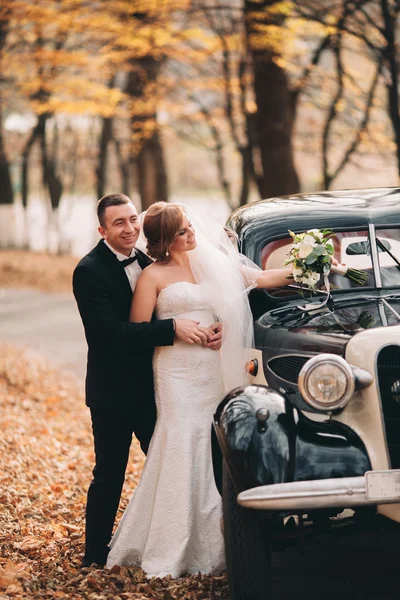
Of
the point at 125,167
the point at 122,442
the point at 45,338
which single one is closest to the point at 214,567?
the point at 122,442

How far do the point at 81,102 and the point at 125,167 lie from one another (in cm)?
1451

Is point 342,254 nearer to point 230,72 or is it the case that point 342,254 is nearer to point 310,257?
point 310,257

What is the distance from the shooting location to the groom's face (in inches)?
197

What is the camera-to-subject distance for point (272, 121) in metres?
12.7

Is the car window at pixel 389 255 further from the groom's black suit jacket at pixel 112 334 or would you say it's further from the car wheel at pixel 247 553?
the car wheel at pixel 247 553

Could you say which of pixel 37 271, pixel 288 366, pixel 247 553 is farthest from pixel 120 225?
pixel 37 271

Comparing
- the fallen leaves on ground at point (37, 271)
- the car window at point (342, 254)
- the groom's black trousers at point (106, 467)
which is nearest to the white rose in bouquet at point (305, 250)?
the car window at point (342, 254)

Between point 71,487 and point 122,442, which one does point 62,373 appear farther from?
point 122,442

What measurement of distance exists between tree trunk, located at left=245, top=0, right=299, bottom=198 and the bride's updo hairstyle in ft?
25.4

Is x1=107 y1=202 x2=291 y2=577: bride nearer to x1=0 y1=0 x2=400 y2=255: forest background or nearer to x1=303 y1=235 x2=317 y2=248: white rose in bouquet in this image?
x1=303 y1=235 x2=317 y2=248: white rose in bouquet

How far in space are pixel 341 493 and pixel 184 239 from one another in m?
1.80

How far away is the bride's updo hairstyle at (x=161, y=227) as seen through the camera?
499cm

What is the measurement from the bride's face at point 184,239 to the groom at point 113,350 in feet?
0.72

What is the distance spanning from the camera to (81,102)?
18.0m
